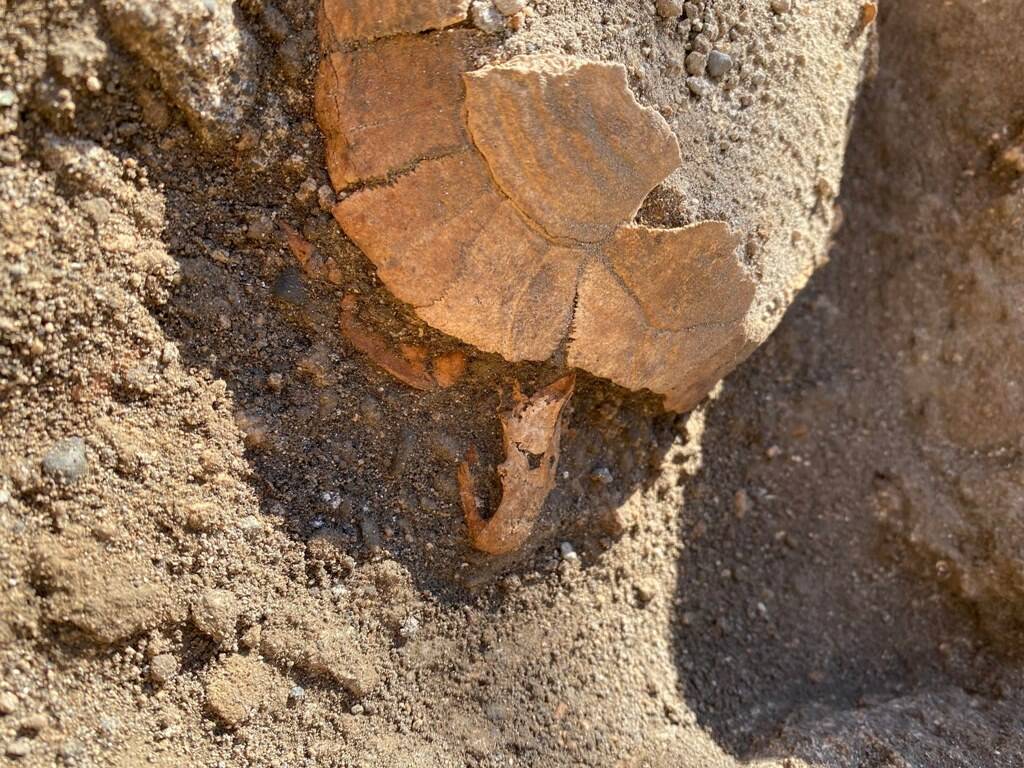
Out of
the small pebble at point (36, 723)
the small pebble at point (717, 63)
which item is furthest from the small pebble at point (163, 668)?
the small pebble at point (717, 63)

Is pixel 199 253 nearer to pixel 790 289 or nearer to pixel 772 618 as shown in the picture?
pixel 790 289

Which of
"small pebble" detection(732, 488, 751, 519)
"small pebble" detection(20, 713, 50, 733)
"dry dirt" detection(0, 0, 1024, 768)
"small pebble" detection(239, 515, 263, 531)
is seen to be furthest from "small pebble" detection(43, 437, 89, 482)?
"small pebble" detection(732, 488, 751, 519)

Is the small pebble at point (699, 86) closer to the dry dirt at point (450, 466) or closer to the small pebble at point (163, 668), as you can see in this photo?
the dry dirt at point (450, 466)

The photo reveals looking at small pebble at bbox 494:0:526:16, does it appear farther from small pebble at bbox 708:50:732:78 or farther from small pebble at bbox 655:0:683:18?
small pebble at bbox 708:50:732:78

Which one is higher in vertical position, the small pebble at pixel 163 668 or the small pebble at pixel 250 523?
the small pebble at pixel 250 523

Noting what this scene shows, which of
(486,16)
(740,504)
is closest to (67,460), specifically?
(486,16)
